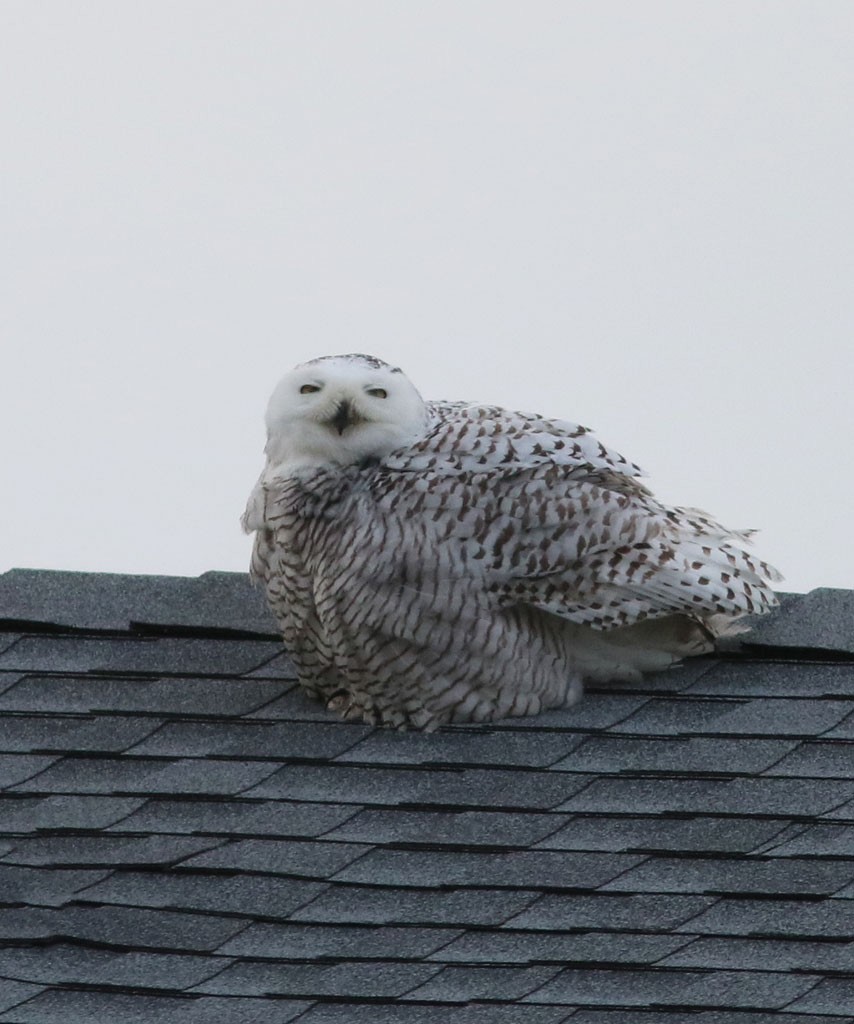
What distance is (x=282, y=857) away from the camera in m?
4.88

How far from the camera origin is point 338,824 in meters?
4.98

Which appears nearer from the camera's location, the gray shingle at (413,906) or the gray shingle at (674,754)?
the gray shingle at (413,906)

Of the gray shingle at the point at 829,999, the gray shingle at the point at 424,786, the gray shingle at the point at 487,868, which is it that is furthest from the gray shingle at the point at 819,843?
the gray shingle at the point at 829,999

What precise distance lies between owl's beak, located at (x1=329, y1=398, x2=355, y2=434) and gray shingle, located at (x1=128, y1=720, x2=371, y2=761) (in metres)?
0.60

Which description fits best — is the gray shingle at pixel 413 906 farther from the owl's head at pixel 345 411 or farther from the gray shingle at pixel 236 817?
the owl's head at pixel 345 411

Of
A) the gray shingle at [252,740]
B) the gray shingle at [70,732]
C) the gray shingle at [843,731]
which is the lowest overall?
the gray shingle at [843,731]

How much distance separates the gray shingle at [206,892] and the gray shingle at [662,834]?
48 centimetres

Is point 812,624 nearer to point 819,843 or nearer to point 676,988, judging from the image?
point 819,843

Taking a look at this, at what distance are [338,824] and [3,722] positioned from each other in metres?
0.92

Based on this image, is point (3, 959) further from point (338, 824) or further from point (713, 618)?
point (713, 618)

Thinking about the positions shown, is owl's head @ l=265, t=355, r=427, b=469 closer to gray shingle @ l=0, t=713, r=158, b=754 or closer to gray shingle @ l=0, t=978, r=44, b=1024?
gray shingle @ l=0, t=713, r=158, b=754

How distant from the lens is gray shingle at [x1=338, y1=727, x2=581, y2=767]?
5.23 m

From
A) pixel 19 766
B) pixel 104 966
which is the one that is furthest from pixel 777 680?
pixel 104 966

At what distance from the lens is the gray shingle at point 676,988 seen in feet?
14.1
